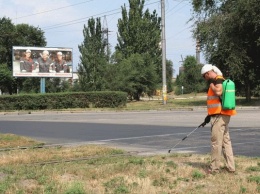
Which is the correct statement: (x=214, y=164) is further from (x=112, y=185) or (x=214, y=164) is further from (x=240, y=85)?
(x=240, y=85)

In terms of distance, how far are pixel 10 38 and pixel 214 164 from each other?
63.6 meters

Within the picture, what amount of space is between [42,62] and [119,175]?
37480 mm

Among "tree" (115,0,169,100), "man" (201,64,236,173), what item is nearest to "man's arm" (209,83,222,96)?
"man" (201,64,236,173)

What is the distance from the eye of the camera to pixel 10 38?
6688 centimetres

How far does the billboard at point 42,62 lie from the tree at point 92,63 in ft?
14.3

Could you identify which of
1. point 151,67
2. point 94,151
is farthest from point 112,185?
point 151,67

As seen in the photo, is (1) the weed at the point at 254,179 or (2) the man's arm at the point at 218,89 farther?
(2) the man's arm at the point at 218,89

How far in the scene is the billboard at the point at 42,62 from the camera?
4238 cm

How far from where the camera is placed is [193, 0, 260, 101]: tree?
112ft

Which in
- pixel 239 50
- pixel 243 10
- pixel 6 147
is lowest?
pixel 6 147

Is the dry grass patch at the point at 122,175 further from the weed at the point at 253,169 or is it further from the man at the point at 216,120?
the man at the point at 216,120

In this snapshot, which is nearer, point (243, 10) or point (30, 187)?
point (30, 187)

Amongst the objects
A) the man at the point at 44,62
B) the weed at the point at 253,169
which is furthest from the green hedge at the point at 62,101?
the weed at the point at 253,169

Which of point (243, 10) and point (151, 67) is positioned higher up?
point (243, 10)
